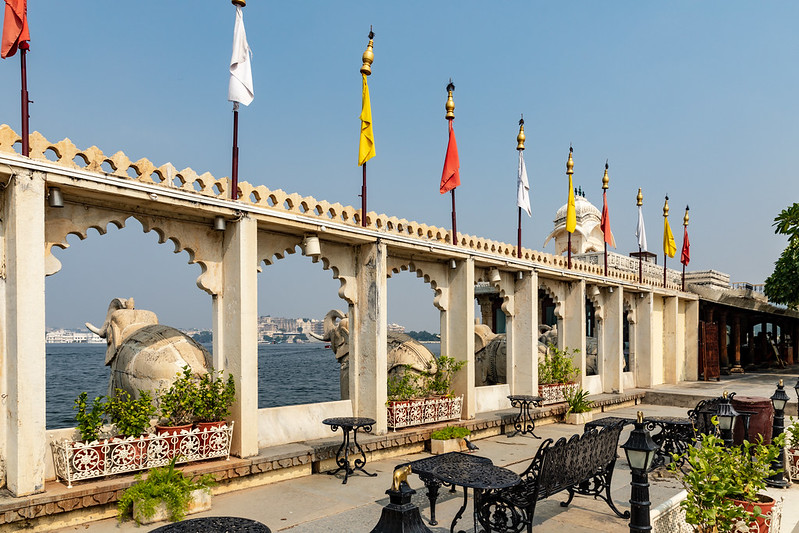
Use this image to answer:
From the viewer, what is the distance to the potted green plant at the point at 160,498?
7.35 metres

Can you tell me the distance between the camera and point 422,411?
41.1 ft

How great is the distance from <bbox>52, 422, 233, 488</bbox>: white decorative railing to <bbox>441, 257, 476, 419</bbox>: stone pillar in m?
6.09

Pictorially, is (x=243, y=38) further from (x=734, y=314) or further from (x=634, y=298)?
(x=734, y=314)

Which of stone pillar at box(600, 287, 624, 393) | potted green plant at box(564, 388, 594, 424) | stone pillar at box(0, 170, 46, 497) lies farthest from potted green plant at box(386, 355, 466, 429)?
stone pillar at box(600, 287, 624, 393)

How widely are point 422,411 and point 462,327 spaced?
2.28 m

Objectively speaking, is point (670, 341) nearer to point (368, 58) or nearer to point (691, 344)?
point (691, 344)

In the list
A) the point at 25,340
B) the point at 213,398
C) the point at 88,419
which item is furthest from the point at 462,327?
the point at 25,340

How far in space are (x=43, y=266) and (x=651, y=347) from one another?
2098 cm

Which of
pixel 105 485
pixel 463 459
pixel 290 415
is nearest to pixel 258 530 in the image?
Result: pixel 463 459

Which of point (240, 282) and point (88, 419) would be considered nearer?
point (88, 419)

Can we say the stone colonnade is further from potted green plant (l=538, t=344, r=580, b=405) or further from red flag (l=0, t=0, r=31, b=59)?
red flag (l=0, t=0, r=31, b=59)

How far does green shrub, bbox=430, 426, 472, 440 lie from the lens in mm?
12016

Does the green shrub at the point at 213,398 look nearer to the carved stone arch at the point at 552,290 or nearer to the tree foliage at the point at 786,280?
the carved stone arch at the point at 552,290

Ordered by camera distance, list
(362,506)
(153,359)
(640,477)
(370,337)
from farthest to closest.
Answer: (370,337) → (153,359) → (362,506) → (640,477)
